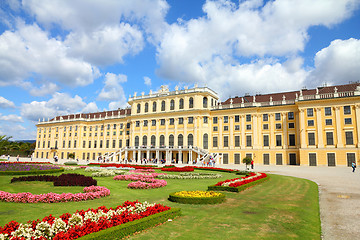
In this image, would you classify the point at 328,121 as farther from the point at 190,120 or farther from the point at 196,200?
the point at 196,200

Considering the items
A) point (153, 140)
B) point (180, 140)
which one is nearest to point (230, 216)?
point (180, 140)

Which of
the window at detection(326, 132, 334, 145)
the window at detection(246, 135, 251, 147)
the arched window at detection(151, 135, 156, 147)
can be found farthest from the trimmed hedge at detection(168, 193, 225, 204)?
the arched window at detection(151, 135, 156, 147)

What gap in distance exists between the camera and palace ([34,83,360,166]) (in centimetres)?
4594

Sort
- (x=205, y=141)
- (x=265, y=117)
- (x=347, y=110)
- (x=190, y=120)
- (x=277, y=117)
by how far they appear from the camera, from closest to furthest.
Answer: (x=347, y=110) → (x=277, y=117) → (x=265, y=117) → (x=205, y=141) → (x=190, y=120)

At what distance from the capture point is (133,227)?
7.76 metres

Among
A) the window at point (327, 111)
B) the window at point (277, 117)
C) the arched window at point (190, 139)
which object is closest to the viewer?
the window at point (327, 111)

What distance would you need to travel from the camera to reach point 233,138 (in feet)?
186

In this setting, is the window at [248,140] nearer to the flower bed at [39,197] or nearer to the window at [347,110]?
the window at [347,110]

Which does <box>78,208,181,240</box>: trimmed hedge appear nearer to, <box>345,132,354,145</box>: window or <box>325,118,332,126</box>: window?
<box>345,132,354,145</box>: window

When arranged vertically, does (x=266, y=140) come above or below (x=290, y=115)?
below

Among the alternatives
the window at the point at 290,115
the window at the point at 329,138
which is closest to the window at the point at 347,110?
the window at the point at 329,138

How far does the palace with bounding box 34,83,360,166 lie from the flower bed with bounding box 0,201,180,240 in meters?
45.4

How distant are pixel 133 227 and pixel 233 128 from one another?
51.3m

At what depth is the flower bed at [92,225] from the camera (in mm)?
6449
